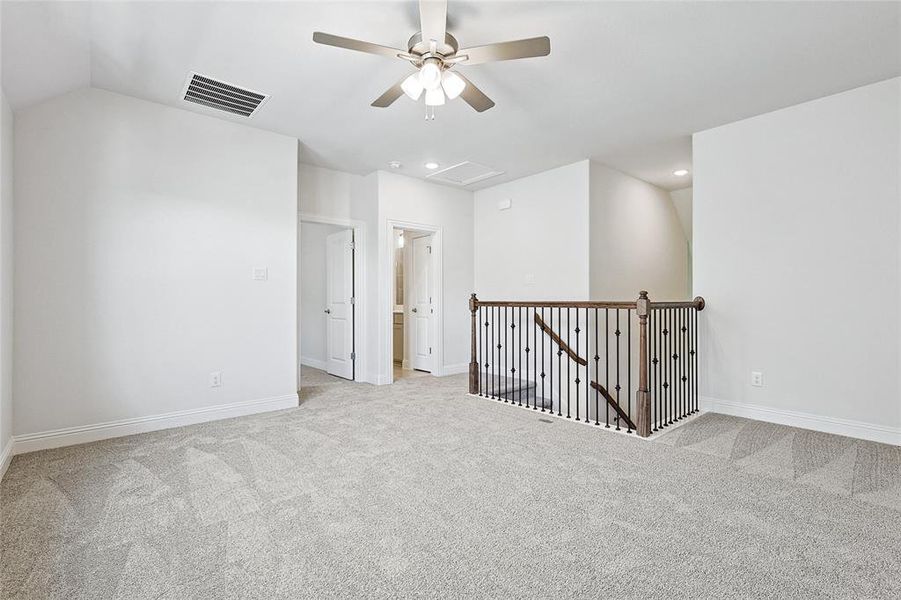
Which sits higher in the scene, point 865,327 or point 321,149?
point 321,149

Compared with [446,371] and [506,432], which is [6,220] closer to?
[506,432]

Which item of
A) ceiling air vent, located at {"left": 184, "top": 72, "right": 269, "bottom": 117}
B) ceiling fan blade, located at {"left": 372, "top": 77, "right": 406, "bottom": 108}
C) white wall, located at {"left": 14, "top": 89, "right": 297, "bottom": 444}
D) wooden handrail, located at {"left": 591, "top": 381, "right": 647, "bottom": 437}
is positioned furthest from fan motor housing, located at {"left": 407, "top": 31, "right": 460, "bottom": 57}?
wooden handrail, located at {"left": 591, "top": 381, "right": 647, "bottom": 437}

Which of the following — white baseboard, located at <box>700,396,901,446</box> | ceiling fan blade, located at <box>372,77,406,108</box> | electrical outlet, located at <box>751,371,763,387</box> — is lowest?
white baseboard, located at <box>700,396,901,446</box>

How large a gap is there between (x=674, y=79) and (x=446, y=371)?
13.4ft

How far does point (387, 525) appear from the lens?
6.35 feet

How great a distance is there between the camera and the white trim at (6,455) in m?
2.53

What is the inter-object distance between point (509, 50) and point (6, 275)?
3.34m

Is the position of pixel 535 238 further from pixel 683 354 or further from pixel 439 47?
pixel 439 47

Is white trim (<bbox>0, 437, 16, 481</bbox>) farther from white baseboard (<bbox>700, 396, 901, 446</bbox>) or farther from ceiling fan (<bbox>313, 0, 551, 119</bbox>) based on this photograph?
white baseboard (<bbox>700, 396, 901, 446</bbox>)

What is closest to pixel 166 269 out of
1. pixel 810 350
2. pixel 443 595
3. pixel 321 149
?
pixel 321 149

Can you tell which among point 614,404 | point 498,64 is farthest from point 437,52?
point 614,404

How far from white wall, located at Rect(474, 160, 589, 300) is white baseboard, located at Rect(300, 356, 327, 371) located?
100 inches

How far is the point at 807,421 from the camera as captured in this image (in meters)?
3.34

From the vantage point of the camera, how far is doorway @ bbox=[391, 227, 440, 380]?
581 centimetres
